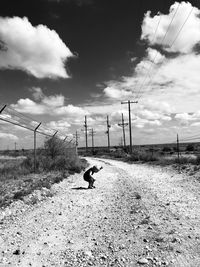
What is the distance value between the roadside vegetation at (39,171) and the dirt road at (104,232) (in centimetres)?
179

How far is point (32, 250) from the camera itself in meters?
4.35

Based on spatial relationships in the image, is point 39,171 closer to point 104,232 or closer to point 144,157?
point 104,232

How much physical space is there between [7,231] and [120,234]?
105 inches

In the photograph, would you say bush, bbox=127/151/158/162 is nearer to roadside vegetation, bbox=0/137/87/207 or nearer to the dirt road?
roadside vegetation, bbox=0/137/87/207

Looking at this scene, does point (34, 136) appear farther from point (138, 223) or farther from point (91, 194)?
point (138, 223)

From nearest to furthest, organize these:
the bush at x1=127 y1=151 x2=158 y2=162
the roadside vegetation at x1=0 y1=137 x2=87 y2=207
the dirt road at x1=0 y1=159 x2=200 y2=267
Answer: the dirt road at x1=0 y1=159 x2=200 y2=267 → the roadside vegetation at x1=0 y1=137 x2=87 y2=207 → the bush at x1=127 y1=151 x2=158 y2=162

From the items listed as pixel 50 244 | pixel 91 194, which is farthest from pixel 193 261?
pixel 91 194

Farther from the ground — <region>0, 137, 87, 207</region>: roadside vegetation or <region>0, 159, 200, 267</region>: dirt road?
<region>0, 137, 87, 207</region>: roadside vegetation

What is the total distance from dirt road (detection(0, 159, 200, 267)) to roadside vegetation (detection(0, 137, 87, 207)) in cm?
179

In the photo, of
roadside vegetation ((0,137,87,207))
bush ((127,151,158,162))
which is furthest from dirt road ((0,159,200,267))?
bush ((127,151,158,162))

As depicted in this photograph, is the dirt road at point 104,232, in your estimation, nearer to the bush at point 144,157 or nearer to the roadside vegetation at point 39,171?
the roadside vegetation at point 39,171

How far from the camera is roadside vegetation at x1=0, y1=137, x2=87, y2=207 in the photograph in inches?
375

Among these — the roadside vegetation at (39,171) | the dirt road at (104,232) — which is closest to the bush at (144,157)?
the roadside vegetation at (39,171)

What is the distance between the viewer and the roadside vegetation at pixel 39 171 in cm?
952
